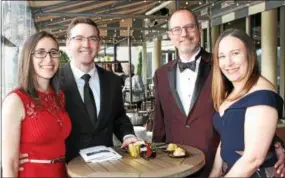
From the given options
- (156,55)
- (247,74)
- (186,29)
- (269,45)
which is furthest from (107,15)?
(156,55)

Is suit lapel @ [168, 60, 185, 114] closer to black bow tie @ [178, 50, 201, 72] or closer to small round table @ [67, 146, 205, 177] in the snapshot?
black bow tie @ [178, 50, 201, 72]

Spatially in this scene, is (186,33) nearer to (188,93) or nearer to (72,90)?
(188,93)

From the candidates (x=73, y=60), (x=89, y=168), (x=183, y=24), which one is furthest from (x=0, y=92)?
(x=183, y=24)

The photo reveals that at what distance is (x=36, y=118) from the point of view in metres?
2.12

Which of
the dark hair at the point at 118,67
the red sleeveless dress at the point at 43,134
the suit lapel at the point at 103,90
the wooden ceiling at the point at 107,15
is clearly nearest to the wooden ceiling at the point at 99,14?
the wooden ceiling at the point at 107,15

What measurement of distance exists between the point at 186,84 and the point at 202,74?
Result: 14 centimetres

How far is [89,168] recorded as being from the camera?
2.08 metres

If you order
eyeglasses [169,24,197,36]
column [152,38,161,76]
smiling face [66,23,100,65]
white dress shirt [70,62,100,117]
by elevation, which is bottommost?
white dress shirt [70,62,100,117]

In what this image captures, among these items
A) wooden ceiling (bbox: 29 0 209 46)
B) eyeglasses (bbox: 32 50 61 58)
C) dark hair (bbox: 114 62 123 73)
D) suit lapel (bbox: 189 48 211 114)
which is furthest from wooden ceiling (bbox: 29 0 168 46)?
eyeglasses (bbox: 32 50 61 58)

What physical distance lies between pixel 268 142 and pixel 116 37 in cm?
1050

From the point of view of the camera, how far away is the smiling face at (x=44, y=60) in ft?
7.28

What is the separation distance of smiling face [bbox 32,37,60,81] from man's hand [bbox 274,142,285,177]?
4.63 feet

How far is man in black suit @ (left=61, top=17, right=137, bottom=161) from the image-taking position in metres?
2.58

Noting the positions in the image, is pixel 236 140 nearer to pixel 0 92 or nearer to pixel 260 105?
pixel 260 105
